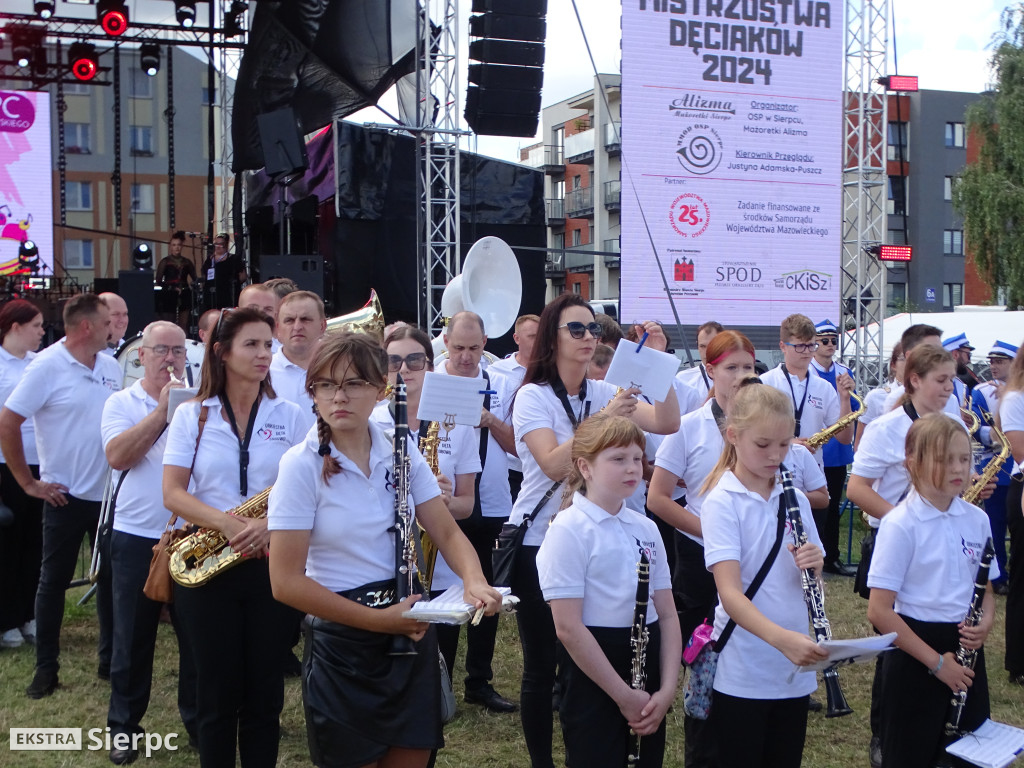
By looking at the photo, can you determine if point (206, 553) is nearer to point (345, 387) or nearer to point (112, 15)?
point (345, 387)

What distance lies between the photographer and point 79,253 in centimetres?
4338

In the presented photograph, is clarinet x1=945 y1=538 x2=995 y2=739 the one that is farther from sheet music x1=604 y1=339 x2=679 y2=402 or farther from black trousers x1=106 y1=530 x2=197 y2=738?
black trousers x1=106 y1=530 x2=197 y2=738

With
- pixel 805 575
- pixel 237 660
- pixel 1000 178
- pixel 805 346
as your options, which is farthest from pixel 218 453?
pixel 1000 178

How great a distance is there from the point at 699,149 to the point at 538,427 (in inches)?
307

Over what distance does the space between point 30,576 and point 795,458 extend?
15.5 ft

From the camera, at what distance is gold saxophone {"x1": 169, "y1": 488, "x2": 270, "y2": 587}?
11.5ft

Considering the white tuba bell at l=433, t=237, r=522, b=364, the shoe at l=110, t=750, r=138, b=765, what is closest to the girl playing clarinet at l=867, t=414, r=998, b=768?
the shoe at l=110, t=750, r=138, b=765

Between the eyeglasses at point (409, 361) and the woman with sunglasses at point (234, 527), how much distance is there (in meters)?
0.79

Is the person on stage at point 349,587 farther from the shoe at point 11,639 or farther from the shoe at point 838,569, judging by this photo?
the shoe at point 838,569

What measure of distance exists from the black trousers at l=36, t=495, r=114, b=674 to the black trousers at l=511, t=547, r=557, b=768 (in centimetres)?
236

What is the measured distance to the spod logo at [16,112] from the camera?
58.5 feet

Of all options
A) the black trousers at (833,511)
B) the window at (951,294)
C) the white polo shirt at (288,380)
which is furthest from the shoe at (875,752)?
the window at (951,294)

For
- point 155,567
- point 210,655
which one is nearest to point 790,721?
point 210,655

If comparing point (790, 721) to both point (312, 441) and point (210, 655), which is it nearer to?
point (312, 441)
